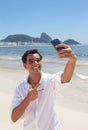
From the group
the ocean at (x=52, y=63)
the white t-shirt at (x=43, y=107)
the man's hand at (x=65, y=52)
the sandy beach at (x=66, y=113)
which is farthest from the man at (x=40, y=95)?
the ocean at (x=52, y=63)

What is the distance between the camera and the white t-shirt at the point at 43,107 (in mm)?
3021

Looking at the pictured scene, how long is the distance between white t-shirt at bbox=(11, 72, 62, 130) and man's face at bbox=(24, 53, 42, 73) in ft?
0.31

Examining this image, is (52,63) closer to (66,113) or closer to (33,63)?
(66,113)

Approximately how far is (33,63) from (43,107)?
1.32 feet

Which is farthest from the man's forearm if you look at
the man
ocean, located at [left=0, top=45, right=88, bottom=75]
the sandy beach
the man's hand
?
ocean, located at [left=0, top=45, right=88, bottom=75]

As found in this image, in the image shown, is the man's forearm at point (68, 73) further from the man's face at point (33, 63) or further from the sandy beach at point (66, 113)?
the sandy beach at point (66, 113)

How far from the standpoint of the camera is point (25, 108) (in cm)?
285

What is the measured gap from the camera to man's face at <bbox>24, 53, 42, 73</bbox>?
3.04 m

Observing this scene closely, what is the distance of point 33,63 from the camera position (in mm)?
3055

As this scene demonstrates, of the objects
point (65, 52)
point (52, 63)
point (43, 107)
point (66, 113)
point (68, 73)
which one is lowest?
point (52, 63)

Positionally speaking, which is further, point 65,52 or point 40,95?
point 40,95

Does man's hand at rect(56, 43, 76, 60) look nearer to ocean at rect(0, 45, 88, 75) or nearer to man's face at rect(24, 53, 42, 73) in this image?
man's face at rect(24, 53, 42, 73)

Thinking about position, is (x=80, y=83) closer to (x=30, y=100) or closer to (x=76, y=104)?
(x=76, y=104)

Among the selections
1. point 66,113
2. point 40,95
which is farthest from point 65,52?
point 66,113
